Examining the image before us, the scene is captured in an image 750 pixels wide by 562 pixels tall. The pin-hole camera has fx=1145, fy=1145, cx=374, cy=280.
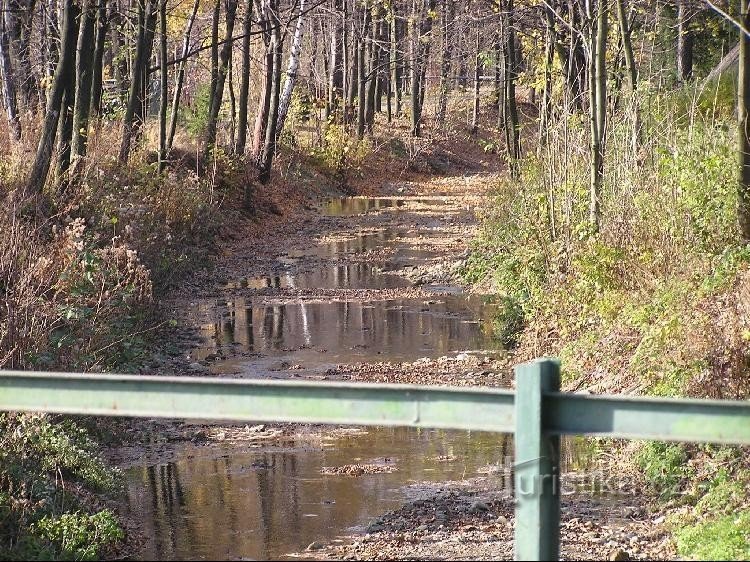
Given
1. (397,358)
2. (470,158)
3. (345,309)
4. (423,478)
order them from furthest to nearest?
(470,158) → (345,309) → (397,358) → (423,478)

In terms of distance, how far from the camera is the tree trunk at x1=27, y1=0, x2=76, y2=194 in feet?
50.9

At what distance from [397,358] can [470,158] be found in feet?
132

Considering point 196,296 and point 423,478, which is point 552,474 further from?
point 196,296

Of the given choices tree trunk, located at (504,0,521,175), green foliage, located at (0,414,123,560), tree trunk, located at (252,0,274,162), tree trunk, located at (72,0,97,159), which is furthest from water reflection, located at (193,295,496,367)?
tree trunk, located at (504,0,521,175)

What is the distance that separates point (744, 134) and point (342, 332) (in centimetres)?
701

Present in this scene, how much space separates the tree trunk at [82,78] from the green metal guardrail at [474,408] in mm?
13344

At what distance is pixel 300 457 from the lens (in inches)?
406

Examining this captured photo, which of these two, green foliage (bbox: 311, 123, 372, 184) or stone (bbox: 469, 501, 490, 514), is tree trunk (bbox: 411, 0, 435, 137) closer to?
green foliage (bbox: 311, 123, 372, 184)

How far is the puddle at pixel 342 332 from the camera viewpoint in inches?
576

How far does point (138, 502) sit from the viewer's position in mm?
9047

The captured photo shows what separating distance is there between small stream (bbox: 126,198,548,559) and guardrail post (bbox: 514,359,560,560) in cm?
316

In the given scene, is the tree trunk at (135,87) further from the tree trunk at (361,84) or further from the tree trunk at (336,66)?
the tree trunk at (361,84)

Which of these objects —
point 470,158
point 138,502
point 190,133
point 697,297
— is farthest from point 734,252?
point 470,158

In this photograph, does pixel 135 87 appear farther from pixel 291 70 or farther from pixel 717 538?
pixel 717 538
